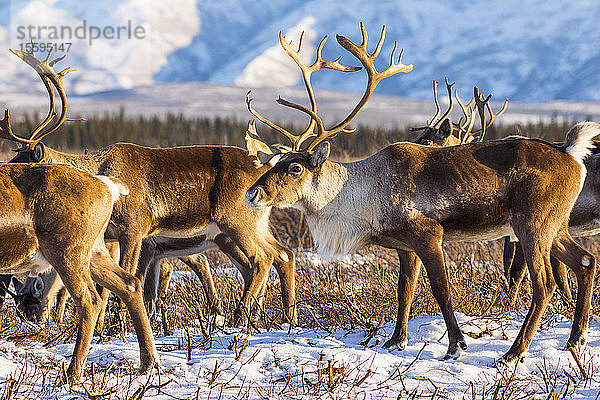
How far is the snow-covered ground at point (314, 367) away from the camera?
14.3ft

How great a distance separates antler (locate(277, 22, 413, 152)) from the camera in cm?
623

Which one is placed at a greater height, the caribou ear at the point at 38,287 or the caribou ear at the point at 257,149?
the caribou ear at the point at 257,149

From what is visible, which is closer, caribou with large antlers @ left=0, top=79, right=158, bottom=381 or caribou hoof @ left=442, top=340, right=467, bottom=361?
caribou with large antlers @ left=0, top=79, right=158, bottom=381

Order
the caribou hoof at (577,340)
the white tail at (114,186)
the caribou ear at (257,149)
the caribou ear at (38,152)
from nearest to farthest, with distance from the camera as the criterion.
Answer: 1. the white tail at (114,186)
2. the caribou hoof at (577,340)
3. the caribou ear at (257,149)
4. the caribou ear at (38,152)

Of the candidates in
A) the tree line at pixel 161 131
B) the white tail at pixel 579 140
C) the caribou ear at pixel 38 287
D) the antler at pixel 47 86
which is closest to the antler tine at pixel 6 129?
the antler at pixel 47 86

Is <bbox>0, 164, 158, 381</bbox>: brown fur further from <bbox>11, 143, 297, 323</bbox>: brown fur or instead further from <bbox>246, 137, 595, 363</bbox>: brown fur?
<bbox>11, 143, 297, 323</bbox>: brown fur

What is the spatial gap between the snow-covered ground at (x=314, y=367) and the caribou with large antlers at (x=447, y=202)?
9.0 inches

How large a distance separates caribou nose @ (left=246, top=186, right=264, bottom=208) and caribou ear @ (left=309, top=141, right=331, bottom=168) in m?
0.47

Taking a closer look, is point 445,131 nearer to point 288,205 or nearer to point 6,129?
point 288,205

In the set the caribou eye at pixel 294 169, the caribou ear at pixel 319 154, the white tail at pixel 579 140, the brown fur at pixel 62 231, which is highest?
the white tail at pixel 579 140

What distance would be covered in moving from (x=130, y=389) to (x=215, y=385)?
48 centimetres

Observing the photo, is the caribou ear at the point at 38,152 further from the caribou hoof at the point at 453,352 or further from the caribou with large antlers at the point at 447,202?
the caribou hoof at the point at 453,352

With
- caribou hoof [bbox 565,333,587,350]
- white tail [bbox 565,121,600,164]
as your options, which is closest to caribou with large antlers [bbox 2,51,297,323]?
caribou hoof [bbox 565,333,587,350]

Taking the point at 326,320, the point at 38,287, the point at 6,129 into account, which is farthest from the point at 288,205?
the point at 6,129
